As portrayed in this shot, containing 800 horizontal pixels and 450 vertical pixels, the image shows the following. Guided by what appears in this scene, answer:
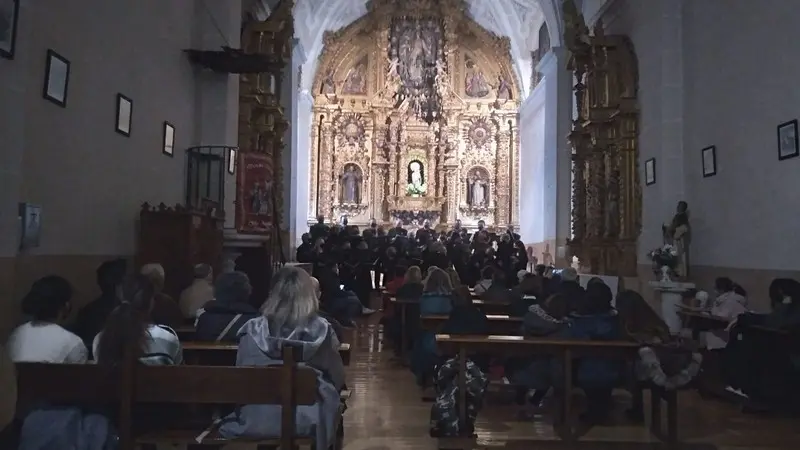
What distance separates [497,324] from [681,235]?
4.49 metres

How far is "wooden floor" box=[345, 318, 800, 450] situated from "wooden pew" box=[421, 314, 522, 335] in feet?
1.96

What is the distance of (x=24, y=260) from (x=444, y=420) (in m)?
3.44

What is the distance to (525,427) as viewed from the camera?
17.8 ft

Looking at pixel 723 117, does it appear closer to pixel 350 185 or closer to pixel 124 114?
pixel 124 114

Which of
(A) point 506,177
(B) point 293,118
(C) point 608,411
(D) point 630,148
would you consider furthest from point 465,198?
(C) point 608,411

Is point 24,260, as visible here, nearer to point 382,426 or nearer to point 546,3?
point 382,426

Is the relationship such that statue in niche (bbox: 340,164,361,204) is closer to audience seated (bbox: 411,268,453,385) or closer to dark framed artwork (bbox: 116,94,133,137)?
dark framed artwork (bbox: 116,94,133,137)

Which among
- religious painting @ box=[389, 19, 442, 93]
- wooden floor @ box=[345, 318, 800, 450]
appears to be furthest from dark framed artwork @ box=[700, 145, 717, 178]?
religious painting @ box=[389, 19, 442, 93]

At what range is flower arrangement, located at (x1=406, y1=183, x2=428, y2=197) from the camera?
23.9 m

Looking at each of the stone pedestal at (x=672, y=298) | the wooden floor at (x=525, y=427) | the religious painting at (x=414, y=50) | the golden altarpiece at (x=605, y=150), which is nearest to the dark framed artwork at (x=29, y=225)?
the wooden floor at (x=525, y=427)

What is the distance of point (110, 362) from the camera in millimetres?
3215

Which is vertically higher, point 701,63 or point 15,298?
point 701,63

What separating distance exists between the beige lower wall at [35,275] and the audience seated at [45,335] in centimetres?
129

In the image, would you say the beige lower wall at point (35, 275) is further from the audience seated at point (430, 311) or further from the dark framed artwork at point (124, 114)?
the audience seated at point (430, 311)
